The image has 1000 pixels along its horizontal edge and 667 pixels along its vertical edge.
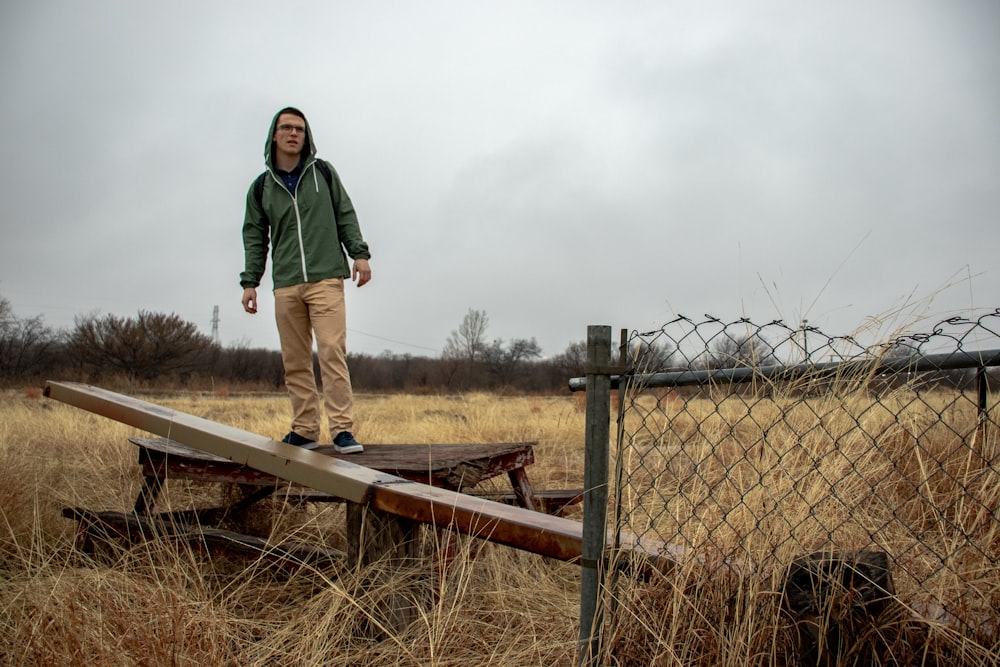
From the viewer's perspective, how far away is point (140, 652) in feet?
6.17

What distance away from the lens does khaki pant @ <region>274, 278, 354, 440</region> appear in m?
3.54

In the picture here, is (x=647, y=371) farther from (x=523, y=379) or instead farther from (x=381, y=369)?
(x=381, y=369)

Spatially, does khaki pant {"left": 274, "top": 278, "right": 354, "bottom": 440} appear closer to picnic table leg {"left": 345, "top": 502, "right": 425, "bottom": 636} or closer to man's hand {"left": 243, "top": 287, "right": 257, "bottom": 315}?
man's hand {"left": 243, "top": 287, "right": 257, "bottom": 315}

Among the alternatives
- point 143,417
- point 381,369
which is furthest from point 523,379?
point 143,417

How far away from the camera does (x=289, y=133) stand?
3.67 meters

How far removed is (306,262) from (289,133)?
0.76 m

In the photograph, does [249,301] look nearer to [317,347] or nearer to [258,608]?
[317,347]

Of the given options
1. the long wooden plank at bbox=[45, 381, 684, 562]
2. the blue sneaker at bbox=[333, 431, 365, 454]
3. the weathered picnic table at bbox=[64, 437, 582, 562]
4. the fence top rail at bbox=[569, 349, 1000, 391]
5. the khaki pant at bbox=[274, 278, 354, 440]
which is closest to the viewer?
the fence top rail at bbox=[569, 349, 1000, 391]

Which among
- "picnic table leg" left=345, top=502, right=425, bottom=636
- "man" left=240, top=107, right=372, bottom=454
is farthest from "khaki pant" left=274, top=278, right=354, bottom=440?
"picnic table leg" left=345, top=502, right=425, bottom=636

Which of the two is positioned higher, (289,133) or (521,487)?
(289,133)

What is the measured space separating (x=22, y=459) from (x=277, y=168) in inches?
123

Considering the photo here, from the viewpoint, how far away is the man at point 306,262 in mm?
3564

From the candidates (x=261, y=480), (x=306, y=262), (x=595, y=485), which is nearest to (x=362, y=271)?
(x=306, y=262)

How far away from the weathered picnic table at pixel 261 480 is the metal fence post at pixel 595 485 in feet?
3.17
